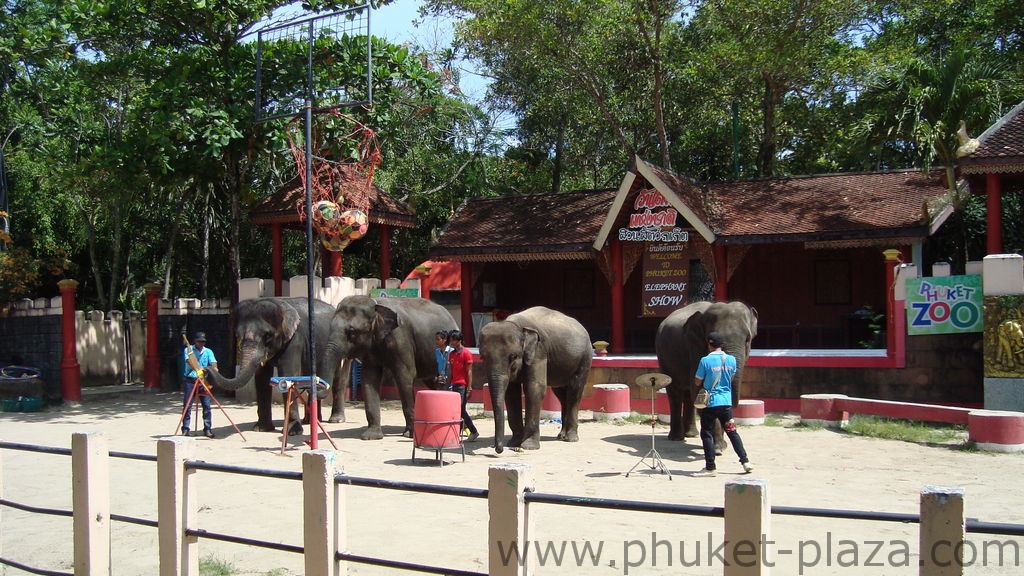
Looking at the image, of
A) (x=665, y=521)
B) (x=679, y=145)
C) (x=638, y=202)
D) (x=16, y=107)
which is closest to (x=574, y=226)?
(x=638, y=202)

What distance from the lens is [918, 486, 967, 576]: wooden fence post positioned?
376 centimetres

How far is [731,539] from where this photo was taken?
14.0 feet

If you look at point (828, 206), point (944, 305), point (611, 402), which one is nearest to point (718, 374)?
point (611, 402)

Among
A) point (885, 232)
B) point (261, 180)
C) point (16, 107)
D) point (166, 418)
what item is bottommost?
point (166, 418)

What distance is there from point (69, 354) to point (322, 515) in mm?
17067

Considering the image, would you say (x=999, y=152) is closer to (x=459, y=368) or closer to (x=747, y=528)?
(x=459, y=368)

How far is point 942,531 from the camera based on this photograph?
3811 millimetres

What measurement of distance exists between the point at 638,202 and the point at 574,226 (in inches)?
81.9

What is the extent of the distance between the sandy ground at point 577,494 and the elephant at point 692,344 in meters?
0.51

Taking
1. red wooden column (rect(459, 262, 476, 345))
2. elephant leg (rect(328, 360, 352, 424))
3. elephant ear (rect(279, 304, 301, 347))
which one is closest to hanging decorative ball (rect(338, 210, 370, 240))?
red wooden column (rect(459, 262, 476, 345))

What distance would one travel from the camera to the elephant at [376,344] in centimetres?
1382

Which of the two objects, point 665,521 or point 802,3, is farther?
point 802,3

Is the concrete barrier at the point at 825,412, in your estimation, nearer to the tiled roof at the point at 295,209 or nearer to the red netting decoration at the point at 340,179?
the red netting decoration at the point at 340,179

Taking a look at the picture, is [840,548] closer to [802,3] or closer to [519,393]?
[519,393]
